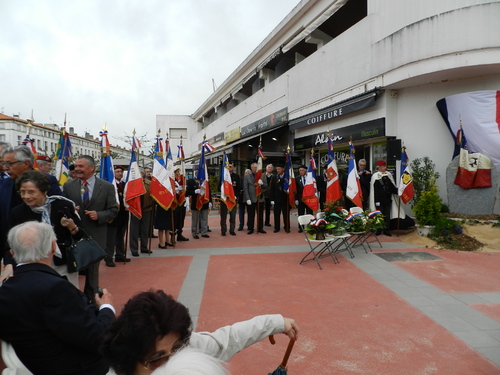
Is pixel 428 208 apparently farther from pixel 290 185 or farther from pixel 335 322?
pixel 335 322

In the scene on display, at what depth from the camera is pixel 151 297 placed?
135cm

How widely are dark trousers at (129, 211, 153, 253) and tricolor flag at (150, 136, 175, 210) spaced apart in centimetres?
58

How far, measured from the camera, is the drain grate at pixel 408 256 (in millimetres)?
6766

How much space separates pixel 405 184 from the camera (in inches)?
348

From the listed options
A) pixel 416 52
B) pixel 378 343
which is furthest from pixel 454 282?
pixel 416 52

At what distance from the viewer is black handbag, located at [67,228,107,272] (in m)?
3.27

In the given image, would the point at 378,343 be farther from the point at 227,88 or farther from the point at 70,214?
the point at 227,88

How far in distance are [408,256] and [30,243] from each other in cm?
693

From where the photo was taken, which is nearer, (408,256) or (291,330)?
(291,330)

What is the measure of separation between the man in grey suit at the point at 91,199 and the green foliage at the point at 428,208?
23.8 ft

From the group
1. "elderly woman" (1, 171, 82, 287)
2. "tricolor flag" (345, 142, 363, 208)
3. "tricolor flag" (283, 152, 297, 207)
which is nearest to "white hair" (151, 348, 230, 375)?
"elderly woman" (1, 171, 82, 287)

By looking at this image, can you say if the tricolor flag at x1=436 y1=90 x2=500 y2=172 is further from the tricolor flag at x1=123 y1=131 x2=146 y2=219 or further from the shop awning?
the tricolor flag at x1=123 y1=131 x2=146 y2=219

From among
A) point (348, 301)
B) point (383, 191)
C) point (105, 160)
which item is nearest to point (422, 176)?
point (383, 191)

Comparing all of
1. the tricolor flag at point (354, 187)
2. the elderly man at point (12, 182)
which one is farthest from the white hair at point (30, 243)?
the tricolor flag at point (354, 187)
